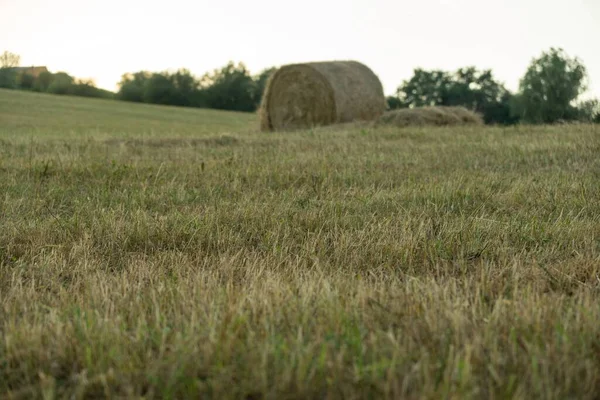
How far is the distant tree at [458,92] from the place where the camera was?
36.6 m

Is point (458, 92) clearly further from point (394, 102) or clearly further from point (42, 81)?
point (42, 81)

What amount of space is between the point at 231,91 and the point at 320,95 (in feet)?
97.9

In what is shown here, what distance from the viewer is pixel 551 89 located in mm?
33031

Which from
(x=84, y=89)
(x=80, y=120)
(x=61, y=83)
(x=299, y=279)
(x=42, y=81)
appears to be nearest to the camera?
(x=299, y=279)

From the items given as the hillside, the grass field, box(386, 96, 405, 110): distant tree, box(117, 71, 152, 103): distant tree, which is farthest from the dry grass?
box(117, 71, 152, 103): distant tree

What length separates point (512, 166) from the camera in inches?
260

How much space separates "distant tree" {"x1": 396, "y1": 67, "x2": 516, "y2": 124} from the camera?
36.6 m

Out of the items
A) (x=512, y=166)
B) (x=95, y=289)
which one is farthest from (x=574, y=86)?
(x=95, y=289)

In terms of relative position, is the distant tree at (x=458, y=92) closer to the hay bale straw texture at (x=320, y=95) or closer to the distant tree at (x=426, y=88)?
the distant tree at (x=426, y=88)

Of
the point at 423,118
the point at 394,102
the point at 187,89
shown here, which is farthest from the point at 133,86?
the point at 423,118

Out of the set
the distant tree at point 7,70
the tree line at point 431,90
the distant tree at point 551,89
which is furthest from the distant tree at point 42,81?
the distant tree at point 551,89

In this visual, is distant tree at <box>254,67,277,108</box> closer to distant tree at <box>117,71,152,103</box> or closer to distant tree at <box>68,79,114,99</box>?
distant tree at <box>117,71,152,103</box>

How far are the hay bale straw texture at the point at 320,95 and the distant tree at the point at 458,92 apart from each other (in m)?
20.0

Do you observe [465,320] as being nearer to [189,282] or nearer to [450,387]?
[450,387]
